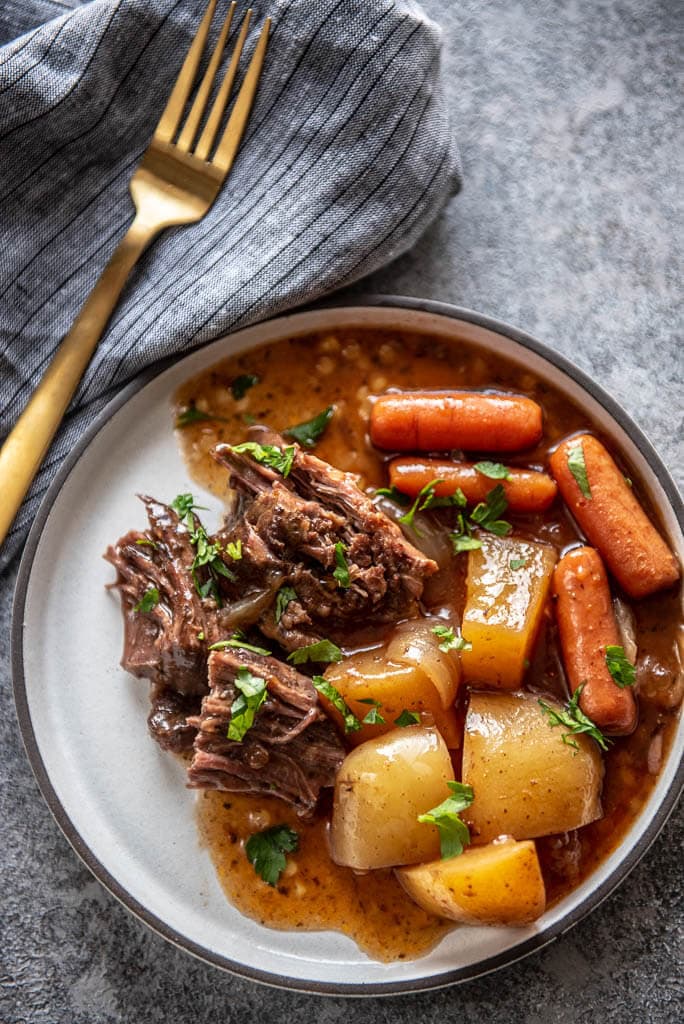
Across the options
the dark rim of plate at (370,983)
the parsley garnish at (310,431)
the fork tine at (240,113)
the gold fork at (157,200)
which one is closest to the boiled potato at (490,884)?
the dark rim of plate at (370,983)

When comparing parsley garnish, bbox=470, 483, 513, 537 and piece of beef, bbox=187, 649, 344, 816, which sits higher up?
parsley garnish, bbox=470, 483, 513, 537

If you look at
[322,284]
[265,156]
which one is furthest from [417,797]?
[265,156]

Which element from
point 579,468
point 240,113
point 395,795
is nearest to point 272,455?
point 579,468

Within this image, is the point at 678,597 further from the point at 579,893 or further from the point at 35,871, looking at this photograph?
the point at 35,871

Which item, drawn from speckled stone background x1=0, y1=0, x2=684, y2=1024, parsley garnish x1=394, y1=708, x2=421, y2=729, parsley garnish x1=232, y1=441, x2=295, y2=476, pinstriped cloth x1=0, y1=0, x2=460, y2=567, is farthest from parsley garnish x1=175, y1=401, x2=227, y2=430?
parsley garnish x1=394, y1=708, x2=421, y2=729

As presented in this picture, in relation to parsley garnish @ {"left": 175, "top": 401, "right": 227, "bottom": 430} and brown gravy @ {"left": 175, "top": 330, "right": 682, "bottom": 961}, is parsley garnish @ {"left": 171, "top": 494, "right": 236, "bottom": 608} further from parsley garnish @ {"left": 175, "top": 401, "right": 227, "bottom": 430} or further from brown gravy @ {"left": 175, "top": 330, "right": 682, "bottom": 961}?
parsley garnish @ {"left": 175, "top": 401, "right": 227, "bottom": 430}

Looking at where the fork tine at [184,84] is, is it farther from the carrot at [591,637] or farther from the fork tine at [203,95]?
Result: the carrot at [591,637]
